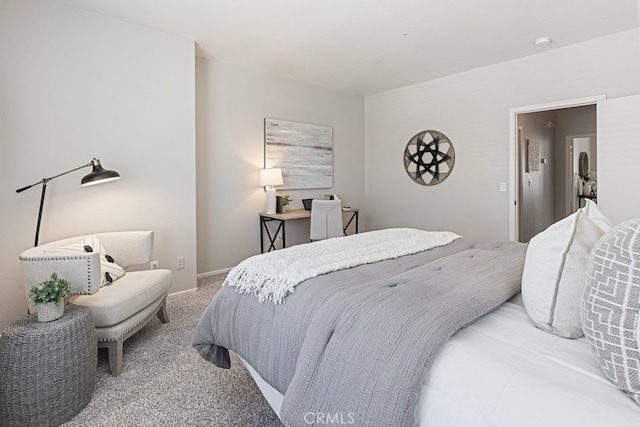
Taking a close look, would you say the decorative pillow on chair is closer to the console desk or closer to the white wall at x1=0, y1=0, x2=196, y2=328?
the white wall at x1=0, y1=0, x2=196, y2=328

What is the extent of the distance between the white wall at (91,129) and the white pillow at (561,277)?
310cm

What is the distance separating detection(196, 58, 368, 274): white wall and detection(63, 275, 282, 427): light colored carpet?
1.74 metres

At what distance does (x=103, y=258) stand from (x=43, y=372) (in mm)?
992

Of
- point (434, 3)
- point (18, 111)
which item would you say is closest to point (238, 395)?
point (18, 111)

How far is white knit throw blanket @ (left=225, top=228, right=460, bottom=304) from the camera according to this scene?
1.45m

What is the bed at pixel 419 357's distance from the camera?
78 centimetres

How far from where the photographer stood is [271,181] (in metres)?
4.25

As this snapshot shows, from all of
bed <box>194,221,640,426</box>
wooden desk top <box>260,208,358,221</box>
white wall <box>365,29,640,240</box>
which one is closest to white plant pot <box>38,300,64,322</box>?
bed <box>194,221,640,426</box>

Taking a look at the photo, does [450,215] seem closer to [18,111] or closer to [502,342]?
[502,342]

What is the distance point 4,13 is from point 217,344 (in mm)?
2829

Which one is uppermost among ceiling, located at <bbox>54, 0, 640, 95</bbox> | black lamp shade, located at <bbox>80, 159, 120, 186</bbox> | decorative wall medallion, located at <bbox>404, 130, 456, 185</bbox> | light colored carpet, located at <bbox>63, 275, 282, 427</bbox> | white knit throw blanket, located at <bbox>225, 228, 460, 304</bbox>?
ceiling, located at <bbox>54, 0, 640, 95</bbox>

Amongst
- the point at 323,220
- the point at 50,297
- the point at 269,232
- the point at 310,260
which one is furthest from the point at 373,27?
the point at 50,297

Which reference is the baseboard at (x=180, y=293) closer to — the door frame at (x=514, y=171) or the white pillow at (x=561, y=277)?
the white pillow at (x=561, y=277)

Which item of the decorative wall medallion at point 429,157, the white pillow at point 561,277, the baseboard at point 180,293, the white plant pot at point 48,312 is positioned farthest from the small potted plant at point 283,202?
the white pillow at point 561,277
